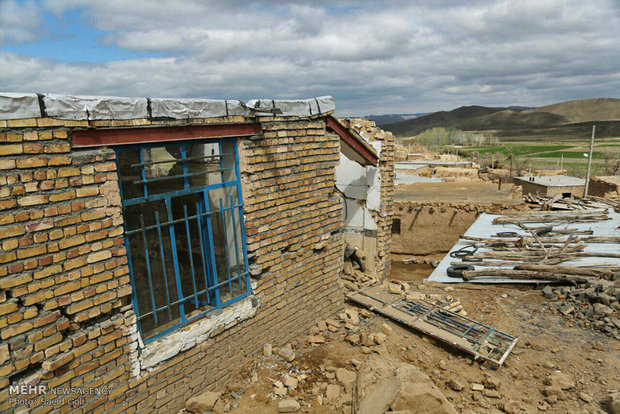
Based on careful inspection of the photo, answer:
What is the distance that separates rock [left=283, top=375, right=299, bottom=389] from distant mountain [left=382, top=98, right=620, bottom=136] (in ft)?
406

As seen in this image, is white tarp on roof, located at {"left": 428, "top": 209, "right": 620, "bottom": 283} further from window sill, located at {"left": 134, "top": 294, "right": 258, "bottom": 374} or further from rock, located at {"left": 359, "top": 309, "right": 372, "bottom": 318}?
window sill, located at {"left": 134, "top": 294, "right": 258, "bottom": 374}

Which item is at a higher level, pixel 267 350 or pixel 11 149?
pixel 11 149

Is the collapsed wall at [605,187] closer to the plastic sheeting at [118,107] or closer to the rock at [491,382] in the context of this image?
the rock at [491,382]

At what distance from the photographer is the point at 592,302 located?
643 centimetres

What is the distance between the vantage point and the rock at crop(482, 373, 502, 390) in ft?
14.8

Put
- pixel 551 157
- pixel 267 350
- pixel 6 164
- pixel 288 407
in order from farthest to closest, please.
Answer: pixel 551 157
pixel 267 350
pixel 288 407
pixel 6 164

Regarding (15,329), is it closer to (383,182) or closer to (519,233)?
(383,182)

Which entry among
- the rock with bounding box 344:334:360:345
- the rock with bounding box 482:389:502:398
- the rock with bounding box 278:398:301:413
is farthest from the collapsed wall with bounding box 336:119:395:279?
the rock with bounding box 278:398:301:413

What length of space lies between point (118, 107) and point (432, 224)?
12997mm

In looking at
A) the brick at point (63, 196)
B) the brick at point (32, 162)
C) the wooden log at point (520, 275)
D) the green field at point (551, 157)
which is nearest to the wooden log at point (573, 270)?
the wooden log at point (520, 275)

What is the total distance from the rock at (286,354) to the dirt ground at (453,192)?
11.2m

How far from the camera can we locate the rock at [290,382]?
4353 millimetres

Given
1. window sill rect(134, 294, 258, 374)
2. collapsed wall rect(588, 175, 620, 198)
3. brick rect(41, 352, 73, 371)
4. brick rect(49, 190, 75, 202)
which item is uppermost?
A: brick rect(49, 190, 75, 202)

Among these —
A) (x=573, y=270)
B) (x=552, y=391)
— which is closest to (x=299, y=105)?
(x=552, y=391)
